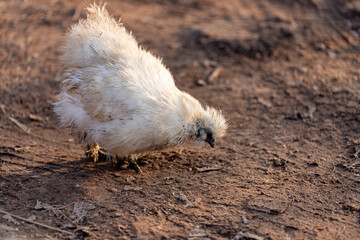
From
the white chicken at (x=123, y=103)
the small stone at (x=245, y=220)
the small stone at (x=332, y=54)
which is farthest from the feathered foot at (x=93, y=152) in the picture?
the small stone at (x=332, y=54)

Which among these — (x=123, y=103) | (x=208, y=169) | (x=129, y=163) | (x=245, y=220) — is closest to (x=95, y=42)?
(x=123, y=103)

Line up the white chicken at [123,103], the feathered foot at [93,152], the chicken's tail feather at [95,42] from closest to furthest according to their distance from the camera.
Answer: the white chicken at [123,103] → the chicken's tail feather at [95,42] → the feathered foot at [93,152]

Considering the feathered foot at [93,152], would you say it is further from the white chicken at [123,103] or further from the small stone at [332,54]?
the small stone at [332,54]

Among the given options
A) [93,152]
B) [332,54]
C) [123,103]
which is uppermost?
[332,54]

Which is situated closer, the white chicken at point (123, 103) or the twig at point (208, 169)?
the white chicken at point (123, 103)

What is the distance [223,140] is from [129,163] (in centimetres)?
138

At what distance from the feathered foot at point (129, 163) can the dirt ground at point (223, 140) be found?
120 mm

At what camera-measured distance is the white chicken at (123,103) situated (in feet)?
14.0

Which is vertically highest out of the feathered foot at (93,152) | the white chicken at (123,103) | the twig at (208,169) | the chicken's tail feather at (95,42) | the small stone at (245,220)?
the chicken's tail feather at (95,42)

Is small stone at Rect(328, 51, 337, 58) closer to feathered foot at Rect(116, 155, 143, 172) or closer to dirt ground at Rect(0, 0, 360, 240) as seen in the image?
dirt ground at Rect(0, 0, 360, 240)

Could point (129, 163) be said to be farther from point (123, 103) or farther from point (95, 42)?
point (95, 42)

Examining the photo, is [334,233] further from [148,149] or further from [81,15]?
[81,15]

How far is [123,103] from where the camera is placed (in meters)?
4.29

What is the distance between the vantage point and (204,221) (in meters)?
3.94
